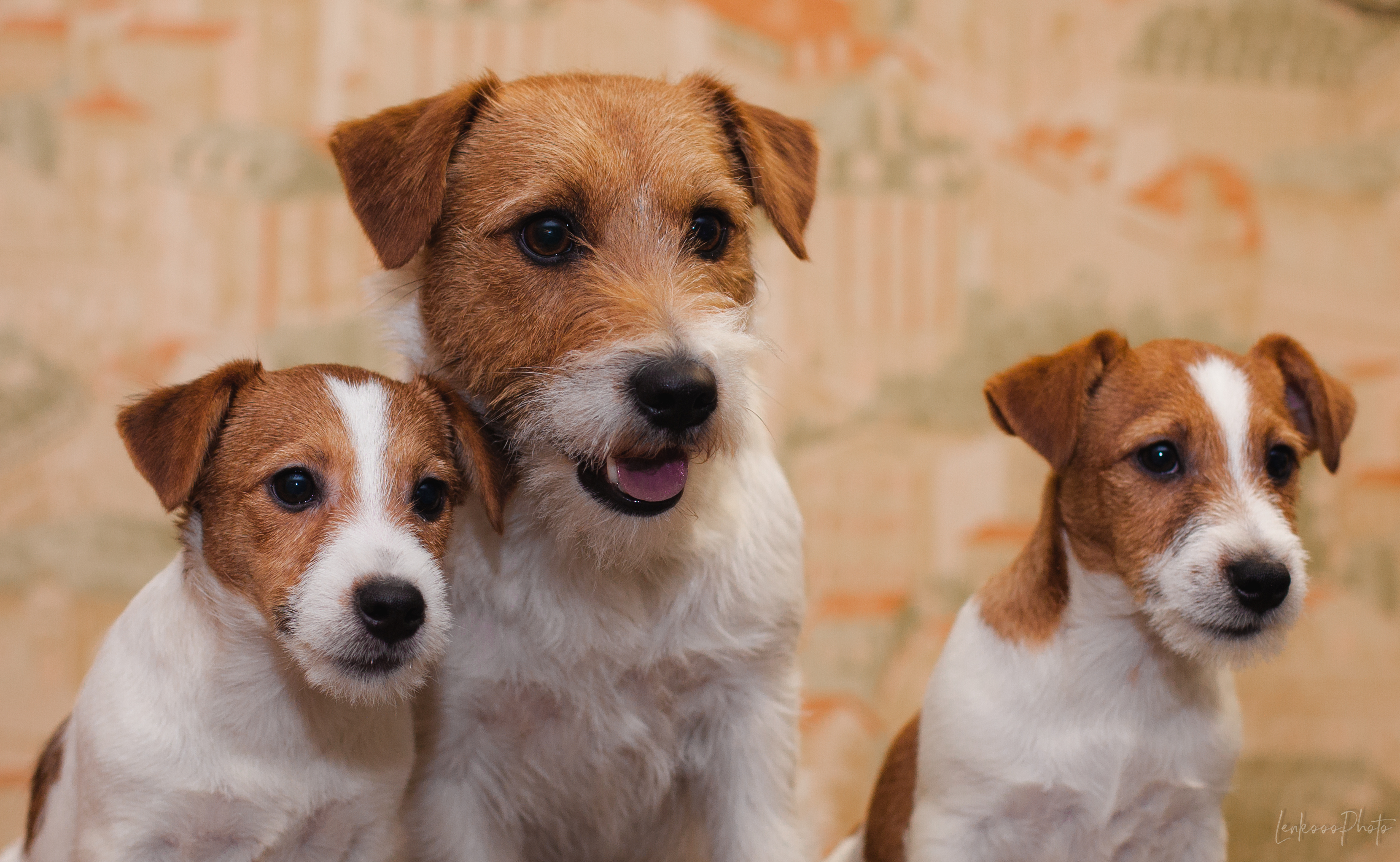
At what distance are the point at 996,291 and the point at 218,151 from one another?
2410 millimetres

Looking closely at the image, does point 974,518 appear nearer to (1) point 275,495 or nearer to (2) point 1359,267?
(2) point 1359,267

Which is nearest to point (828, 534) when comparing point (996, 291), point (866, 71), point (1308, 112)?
point (996, 291)

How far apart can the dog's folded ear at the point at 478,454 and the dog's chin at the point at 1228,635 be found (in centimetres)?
105

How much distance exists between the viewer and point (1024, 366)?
7.07 ft

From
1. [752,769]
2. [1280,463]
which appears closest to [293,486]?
[752,769]

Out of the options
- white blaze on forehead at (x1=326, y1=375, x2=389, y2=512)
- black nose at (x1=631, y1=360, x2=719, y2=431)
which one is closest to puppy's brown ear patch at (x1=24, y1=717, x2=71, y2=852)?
white blaze on forehead at (x1=326, y1=375, x2=389, y2=512)

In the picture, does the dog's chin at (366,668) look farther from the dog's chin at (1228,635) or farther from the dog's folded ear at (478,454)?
the dog's chin at (1228,635)

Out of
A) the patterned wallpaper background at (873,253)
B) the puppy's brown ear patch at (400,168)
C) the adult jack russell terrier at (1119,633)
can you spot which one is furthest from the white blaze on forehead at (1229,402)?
the patterned wallpaper background at (873,253)

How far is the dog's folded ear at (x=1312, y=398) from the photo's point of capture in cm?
218

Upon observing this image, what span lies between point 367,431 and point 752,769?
2.85ft

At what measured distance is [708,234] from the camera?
6.93ft
